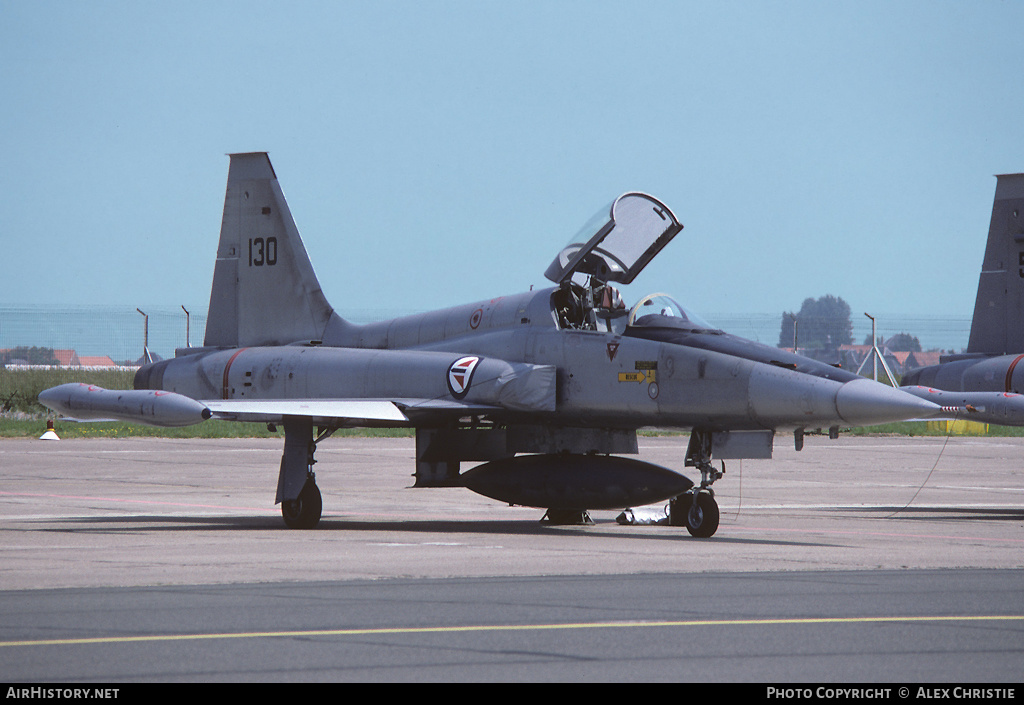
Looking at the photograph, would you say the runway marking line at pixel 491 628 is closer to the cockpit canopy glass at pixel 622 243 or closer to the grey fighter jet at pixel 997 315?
the cockpit canopy glass at pixel 622 243

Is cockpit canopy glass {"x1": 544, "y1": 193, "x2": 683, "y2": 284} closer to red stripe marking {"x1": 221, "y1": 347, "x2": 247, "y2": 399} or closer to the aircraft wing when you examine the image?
the aircraft wing

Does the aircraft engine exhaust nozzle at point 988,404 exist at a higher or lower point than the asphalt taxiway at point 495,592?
higher

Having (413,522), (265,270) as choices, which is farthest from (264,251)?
(413,522)

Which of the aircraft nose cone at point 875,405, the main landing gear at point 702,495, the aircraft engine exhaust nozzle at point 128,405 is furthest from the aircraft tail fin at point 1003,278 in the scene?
the aircraft engine exhaust nozzle at point 128,405

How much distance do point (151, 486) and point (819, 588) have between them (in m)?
16.8

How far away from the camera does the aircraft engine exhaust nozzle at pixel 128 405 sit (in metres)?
14.5

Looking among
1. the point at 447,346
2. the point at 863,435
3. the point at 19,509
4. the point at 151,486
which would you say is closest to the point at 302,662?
the point at 447,346

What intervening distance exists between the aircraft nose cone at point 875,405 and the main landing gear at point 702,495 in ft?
5.48

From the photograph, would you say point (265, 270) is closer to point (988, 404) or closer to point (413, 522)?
point (413, 522)

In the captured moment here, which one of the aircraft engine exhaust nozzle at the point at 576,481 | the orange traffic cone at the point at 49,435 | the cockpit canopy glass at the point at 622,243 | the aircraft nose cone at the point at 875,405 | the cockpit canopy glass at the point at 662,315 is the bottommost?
the orange traffic cone at the point at 49,435

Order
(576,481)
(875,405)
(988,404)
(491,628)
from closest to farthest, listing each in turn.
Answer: (491,628), (875,405), (576,481), (988,404)

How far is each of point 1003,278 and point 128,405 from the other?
566 inches

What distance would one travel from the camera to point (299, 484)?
53.4ft

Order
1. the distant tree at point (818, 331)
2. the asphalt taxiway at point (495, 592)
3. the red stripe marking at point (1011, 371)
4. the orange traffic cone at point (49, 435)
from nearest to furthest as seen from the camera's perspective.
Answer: the asphalt taxiway at point (495, 592)
the red stripe marking at point (1011, 371)
the orange traffic cone at point (49, 435)
the distant tree at point (818, 331)
